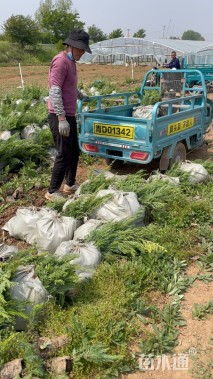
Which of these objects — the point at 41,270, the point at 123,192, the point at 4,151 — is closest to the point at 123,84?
the point at 4,151

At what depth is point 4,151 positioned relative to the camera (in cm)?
519

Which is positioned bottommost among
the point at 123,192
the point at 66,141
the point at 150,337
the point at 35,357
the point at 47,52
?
the point at 150,337

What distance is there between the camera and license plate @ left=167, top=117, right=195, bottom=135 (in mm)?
5055

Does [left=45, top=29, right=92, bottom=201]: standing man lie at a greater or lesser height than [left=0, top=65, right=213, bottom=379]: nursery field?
greater

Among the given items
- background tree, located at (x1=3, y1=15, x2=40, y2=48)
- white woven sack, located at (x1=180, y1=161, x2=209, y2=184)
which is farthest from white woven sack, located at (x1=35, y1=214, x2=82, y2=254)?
background tree, located at (x1=3, y1=15, x2=40, y2=48)

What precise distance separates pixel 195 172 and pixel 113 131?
A: 51.6 inches

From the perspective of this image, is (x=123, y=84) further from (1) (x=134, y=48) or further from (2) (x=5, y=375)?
(1) (x=134, y=48)

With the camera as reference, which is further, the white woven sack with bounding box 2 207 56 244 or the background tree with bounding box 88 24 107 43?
the background tree with bounding box 88 24 107 43

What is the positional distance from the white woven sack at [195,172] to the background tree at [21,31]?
1681 inches

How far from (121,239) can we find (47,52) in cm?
4294

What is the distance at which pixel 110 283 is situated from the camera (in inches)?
114

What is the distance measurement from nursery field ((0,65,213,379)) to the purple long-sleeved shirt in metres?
1.00

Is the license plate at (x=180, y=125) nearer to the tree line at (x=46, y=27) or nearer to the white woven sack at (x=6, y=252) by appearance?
the white woven sack at (x=6, y=252)

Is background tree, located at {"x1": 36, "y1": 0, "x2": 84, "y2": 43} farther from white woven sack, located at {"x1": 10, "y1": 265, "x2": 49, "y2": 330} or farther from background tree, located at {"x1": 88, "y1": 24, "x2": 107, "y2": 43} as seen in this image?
white woven sack, located at {"x1": 10, "y1": 265, "x2": 49, "y2": 330}
